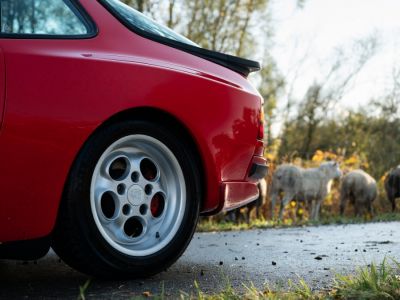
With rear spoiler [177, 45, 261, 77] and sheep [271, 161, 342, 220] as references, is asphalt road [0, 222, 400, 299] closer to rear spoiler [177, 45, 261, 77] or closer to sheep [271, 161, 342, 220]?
rear spoiler [177, 45, 261, 77]

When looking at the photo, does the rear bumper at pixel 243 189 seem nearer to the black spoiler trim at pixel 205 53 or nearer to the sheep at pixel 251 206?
the black spoiler trim at pixel 205 53

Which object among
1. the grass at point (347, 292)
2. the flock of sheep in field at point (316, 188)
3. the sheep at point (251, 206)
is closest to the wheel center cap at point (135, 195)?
the grass at point (347, 292)

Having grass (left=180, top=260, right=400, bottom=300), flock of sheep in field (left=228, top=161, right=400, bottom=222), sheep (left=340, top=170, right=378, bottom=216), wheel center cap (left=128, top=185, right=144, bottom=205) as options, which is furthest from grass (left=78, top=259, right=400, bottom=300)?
sheep (left=340, top=170, right=378, bottom=216)

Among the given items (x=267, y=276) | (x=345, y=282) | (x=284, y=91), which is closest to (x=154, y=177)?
(x=267, y=276)

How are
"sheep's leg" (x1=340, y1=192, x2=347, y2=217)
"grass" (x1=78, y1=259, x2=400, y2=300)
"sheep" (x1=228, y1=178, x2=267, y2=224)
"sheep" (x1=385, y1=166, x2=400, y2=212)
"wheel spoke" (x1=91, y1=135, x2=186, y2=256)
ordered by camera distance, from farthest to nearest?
"sheep's leg" (x1=340, y1=192, x2=347, y2=217)
"sheep" (x1=385, y1=166, x2=400, y2=212)
"sheep" (x1=228, y1=178, x2=267, y2=224)
"wheel spoke" (x1=91, y1=135, x2=186, y2=256)
"grass" (x1=78, y1=259, x2=400, y2=300)

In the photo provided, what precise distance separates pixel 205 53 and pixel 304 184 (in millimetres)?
13093

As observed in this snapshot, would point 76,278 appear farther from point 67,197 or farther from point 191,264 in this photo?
point 191,264

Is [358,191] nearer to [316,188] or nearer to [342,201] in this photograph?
[342,201]

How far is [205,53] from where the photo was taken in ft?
13.3

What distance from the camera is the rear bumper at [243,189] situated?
13.2ft

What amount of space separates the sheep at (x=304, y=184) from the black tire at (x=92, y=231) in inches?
492

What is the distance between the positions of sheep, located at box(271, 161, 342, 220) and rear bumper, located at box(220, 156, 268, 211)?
11520 millimetres

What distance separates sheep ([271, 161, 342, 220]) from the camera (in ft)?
52.7

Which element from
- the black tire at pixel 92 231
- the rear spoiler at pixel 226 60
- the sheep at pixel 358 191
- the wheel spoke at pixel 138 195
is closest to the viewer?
the black tire at pixel 92 231
